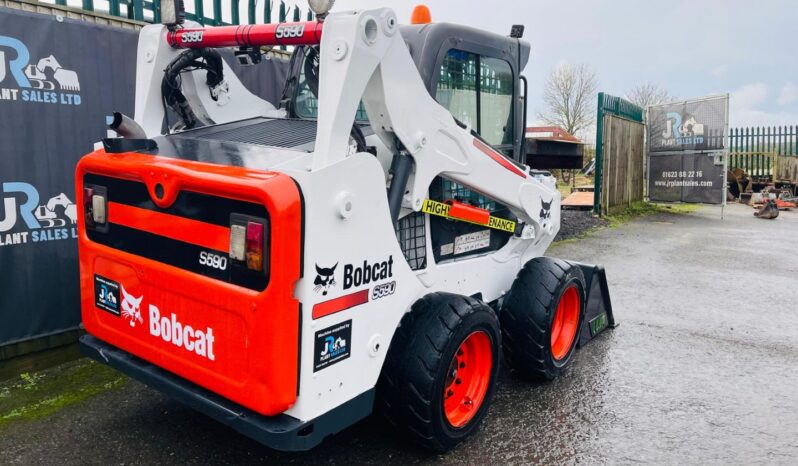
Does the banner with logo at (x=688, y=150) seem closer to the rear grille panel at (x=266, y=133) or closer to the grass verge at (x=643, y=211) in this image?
the grass verge at (x=643, y=211)

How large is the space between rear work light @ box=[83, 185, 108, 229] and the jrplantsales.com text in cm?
1441

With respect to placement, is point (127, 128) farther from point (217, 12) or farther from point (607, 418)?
point (607, 418)

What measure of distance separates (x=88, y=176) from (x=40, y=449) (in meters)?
1.51

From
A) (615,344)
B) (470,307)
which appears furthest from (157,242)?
(615,344)

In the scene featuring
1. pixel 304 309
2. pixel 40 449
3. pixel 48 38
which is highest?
pixel 48 38

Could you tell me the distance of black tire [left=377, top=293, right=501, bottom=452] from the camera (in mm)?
3012

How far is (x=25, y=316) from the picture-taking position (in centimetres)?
426

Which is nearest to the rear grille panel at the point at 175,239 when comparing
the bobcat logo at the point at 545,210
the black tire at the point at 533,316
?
the black tire at the point at 533,316

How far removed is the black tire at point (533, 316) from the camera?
401 cm

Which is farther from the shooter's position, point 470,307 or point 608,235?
point 608,235

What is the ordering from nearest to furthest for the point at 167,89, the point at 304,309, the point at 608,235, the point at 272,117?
1. the point at 304,309
2. the point at 167,89
3. the point at 272,117
4. the point at 608,235

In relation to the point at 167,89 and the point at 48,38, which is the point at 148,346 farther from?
the point at 48,38

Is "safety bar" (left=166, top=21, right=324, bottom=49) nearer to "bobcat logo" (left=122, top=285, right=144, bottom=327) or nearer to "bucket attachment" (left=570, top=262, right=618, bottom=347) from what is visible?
"bobcat logo" (left=122, top=285, right=144, bottom=327)

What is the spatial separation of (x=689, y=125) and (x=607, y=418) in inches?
508
